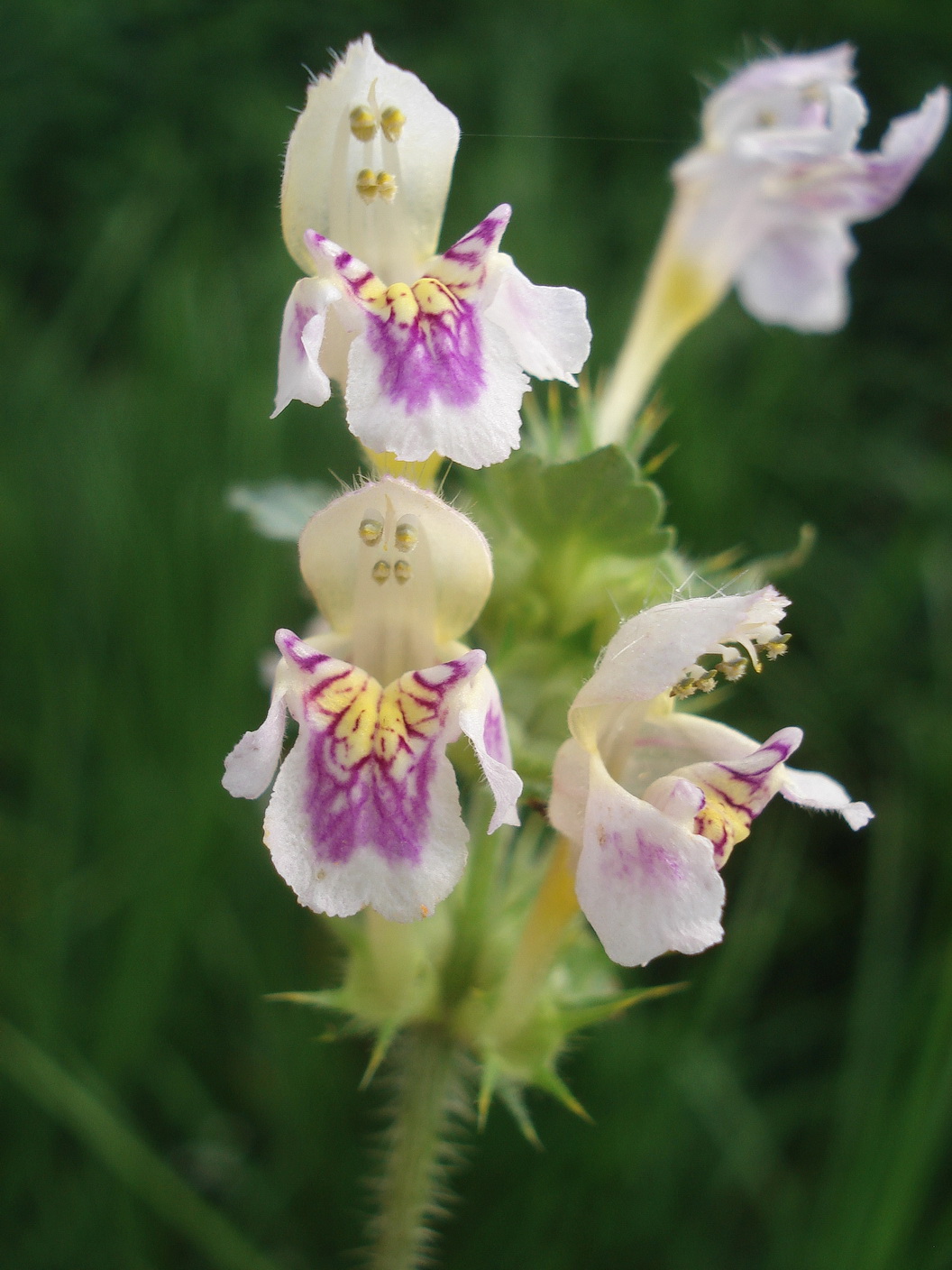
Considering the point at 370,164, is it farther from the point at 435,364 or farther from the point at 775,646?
the point at 775,646

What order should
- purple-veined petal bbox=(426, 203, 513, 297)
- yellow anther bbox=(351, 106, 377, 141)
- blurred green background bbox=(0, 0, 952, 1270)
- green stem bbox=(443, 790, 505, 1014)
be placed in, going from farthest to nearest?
blurred green background bbox=(0, 0, 952, 1270)
green stem bbox=(443, 790, 505, 1014)
yellow anther bbox=(351, 106, 377, 141)
purple-veined petal bbox=(426, 203, 513, 297)

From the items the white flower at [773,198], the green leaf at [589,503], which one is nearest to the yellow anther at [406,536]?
the green leaf at [589,503]

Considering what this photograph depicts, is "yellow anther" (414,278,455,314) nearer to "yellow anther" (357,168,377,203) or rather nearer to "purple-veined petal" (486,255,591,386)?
"purple-veined petal" (486,255,591,386)

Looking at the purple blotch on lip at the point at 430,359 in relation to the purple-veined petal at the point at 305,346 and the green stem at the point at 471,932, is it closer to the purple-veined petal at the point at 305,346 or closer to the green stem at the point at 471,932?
the purple-veined petal at the point at 305,346

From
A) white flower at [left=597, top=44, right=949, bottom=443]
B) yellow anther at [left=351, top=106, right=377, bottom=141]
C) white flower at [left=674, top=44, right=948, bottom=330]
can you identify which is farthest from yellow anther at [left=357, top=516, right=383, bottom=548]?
white flower at [left=674, top=44, right=948, bottom=330]

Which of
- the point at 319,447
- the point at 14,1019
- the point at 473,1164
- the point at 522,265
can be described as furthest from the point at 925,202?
the point at 14,1019

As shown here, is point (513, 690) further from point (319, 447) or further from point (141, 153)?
point (141, 153)

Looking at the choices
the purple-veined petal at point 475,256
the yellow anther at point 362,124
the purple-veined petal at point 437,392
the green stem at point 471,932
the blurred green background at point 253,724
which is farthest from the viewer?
the blurred green background at point 253,724
